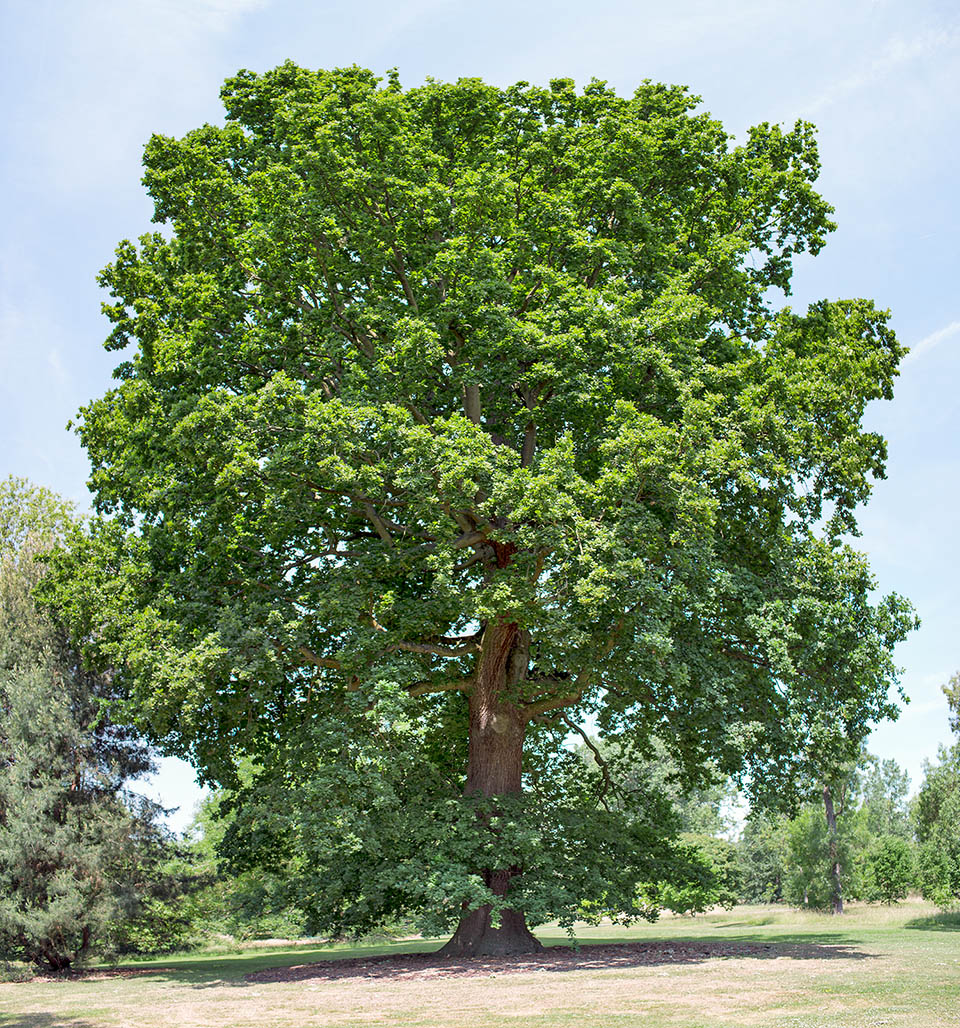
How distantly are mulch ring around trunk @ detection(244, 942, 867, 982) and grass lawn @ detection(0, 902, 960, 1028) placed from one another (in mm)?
70

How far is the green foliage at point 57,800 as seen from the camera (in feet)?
67.2

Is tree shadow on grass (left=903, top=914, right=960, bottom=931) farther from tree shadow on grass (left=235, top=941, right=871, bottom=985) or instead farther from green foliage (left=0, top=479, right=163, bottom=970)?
green foliage (left=0, top=479, right=163, bottom=970)

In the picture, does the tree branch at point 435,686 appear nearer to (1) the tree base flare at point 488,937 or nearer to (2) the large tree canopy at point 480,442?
(2) the large tree canopy at point 480,442

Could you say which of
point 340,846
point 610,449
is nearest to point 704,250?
point 610,449

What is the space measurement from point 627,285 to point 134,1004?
15.1 meters

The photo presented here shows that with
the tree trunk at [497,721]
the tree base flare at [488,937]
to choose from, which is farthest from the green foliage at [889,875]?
the tree base flare at [488,937]

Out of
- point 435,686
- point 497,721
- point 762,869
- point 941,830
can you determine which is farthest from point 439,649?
point 762,869

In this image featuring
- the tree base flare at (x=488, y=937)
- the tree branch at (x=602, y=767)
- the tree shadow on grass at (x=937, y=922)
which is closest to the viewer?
the tree base flare at (x=488, y=937)

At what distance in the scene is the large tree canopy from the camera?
53.5ft

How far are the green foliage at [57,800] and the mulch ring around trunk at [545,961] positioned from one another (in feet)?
16.4

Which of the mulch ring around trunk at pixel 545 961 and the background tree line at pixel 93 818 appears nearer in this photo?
the mulch ring around trunk at pixel 545 961

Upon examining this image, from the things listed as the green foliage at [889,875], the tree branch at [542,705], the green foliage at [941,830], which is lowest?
the green foliage at [889,875]

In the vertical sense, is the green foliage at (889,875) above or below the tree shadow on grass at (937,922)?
below

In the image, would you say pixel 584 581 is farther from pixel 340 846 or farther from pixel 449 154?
pixel 449 154
